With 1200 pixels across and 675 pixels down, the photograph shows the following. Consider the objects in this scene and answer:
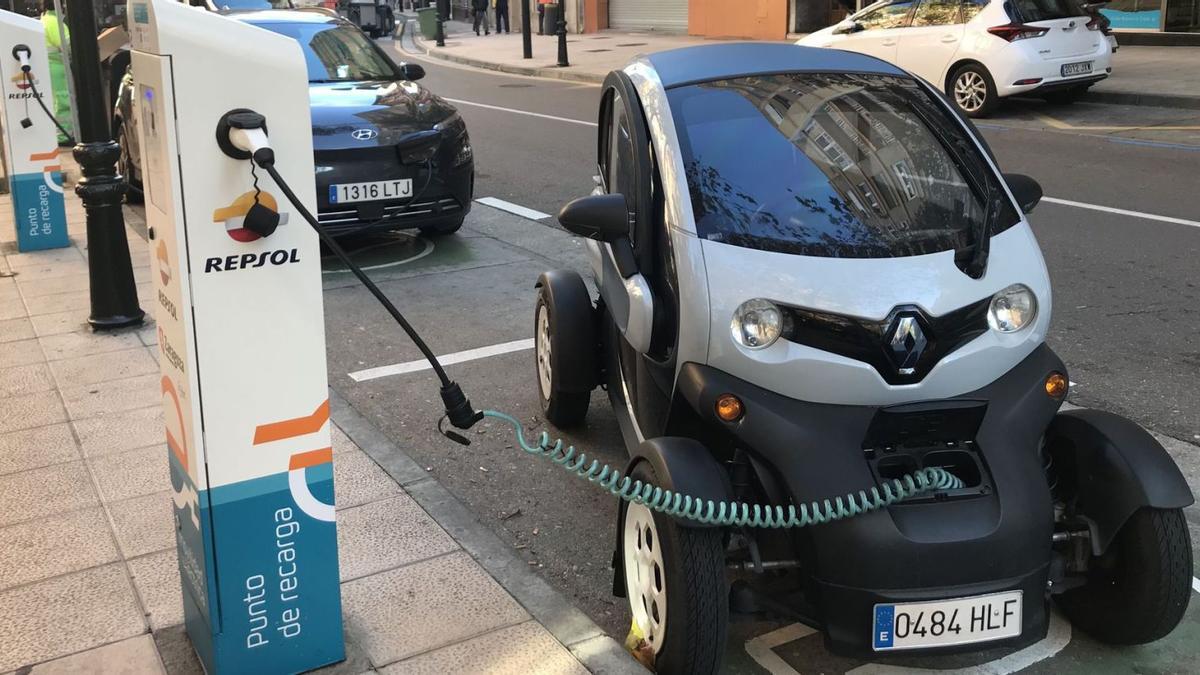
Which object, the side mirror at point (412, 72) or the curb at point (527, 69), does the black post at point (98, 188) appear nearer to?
the side mirror at point (412, 72)

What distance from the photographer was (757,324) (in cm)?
333

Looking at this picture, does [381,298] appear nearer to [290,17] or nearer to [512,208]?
[512,208]

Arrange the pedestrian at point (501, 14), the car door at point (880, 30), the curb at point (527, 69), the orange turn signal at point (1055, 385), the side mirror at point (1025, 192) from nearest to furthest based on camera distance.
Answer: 1. the orange turn signal at point (1055, 385)
2. the side mirror at point (1025, 192)
3. the car door at point (880, 30)
4. the curb at point (527, 69)
5. the pedestrian at point (501, 14)

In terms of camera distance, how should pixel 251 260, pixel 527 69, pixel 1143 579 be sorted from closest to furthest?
pixel 251 260 → pixel 1143 579 → pixel 527 69

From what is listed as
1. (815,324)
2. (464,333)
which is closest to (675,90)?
(815,324)

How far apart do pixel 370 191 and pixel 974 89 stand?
9.54 meters

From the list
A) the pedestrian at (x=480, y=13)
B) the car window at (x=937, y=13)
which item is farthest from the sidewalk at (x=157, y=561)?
the pedestrian at (x=480, y=13)

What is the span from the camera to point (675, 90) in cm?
400

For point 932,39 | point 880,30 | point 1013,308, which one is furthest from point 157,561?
point 880,30

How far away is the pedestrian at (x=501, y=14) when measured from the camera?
126 feet

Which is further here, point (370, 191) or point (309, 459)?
point (370, 191)

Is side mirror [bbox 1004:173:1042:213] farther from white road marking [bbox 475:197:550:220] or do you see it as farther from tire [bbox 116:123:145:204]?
tire [bbox 116:123:145:204]

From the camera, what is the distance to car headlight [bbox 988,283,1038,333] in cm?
344

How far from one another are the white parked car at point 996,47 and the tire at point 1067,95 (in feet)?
0.05
